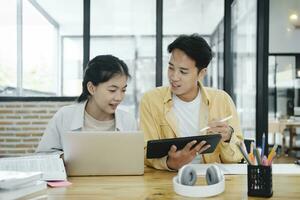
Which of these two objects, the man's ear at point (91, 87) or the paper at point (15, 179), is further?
the man's ear at point (91, 87)

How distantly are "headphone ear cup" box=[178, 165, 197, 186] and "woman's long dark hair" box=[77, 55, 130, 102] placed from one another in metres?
0.85

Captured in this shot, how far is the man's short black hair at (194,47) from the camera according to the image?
182 cm

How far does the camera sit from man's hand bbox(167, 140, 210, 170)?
1382mm

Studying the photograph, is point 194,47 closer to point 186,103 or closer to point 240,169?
point 186,103

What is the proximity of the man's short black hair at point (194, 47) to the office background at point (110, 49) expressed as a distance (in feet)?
5.22

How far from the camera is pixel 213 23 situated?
6000 millimetres

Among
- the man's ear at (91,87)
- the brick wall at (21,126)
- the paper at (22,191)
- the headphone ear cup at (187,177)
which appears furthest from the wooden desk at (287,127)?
the paper at (22,191)

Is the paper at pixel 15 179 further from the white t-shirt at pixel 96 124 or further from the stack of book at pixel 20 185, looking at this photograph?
the white t-shirt at pixel 96 124

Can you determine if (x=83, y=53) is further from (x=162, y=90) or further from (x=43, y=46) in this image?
(x=162, y=90)

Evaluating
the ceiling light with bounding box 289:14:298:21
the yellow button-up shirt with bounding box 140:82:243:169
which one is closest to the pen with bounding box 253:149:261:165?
the yellow button-up shirt with bounding box 140:82:243:169

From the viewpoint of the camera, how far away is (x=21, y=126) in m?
4.18

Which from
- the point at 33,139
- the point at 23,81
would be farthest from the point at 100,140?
the point at 23,81

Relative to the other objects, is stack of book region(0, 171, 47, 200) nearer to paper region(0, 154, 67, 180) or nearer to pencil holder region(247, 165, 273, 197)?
paper region(0, 154, 67, 180)

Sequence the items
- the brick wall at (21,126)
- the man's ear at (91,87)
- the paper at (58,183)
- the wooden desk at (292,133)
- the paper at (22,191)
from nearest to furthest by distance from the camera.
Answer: the paper at (22,191)
the paper at (58,183)
the man's ear at (91,87)
the brick wall at (21,126)
the wooden desk at (292,133)
